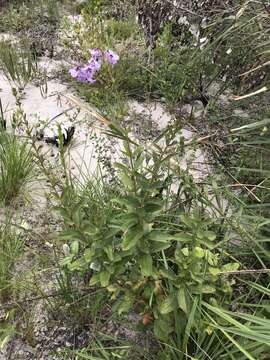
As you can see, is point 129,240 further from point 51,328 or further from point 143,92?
point 143,92

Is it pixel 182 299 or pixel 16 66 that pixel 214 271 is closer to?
pixel 182 299

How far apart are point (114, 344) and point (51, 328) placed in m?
0.25

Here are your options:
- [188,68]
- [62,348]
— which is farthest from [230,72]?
[62,348]

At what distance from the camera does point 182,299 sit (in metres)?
1.30

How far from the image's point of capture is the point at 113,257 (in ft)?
4.28

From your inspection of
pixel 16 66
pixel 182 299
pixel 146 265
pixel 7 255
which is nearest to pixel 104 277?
pixel 146 265

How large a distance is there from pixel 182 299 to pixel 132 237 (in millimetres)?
248

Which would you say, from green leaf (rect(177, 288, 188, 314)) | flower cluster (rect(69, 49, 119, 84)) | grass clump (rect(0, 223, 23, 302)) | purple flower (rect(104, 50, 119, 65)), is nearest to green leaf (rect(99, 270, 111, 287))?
green leaf (rect(177, 288, 188, 314))

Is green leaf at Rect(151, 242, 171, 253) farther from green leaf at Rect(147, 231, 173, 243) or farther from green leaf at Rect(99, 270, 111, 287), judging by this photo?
green leaf at Rect(99, 270, 111, 287)

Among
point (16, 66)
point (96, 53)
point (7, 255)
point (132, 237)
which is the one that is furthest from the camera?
point (16, 66)

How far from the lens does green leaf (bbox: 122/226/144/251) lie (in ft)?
3.98

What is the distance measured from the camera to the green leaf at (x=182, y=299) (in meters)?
1.29

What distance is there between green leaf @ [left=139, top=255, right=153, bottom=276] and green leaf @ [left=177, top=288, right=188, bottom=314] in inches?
4.5

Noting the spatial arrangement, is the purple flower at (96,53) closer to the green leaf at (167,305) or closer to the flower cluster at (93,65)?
the flower cluster at (93,65)
